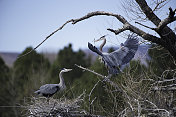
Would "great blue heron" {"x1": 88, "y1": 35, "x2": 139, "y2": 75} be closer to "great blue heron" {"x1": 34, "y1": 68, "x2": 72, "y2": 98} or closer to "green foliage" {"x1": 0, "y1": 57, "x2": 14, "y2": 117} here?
"great blue heron" {"x1": 34, "y1": 68, "x2": 72, "y2": 98}

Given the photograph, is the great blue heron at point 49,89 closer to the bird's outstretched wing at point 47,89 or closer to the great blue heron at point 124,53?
the bird's outstretched wing at point 47,89

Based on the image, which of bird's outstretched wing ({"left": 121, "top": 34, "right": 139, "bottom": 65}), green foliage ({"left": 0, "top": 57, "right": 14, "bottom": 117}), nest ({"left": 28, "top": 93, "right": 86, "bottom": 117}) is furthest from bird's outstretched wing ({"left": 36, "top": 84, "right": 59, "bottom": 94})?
green foliage ({"left": 0, "top": 57, "right": 14, "bottom": 117})

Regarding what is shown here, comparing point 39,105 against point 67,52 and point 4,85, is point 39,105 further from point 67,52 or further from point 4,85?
point 67,52

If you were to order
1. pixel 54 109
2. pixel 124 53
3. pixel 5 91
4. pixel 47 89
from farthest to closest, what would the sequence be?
1. pixel 5 91
2. pixel 124 53
3. pixel 47 89
4. pixel 54 109

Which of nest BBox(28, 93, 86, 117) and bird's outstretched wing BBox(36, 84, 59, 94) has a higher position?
bird's outstretched wing BBox(36, 84, 59, 94)

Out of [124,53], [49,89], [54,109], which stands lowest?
[54,109]

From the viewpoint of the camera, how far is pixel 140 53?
6.49 m

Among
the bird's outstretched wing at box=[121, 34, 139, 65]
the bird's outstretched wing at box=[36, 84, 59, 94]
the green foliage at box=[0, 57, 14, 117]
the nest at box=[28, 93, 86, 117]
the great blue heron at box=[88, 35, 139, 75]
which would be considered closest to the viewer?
the nest at box=[28, 93, 86, 117]

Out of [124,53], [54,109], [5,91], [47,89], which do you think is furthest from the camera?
[5,91]

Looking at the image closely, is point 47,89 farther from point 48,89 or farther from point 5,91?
point 5,91

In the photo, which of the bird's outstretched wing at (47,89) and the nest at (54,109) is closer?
the nest at (54,109)

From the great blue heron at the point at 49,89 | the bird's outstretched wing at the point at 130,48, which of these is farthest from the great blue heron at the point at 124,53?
the great blue heron at the point at 49,89

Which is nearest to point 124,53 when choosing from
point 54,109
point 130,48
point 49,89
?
point 130,48

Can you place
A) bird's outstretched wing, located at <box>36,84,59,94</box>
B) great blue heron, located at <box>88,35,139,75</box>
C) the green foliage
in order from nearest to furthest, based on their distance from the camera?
bird's outstretched wing, located at <box>36,84,59,94</box> < great blue heron, located at <box>88,35,139,75</box> < the green foliage
